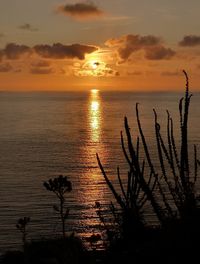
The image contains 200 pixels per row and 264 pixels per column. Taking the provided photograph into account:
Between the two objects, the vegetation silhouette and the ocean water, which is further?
the ocean water

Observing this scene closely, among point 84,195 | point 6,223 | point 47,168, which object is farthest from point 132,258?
point 47,168

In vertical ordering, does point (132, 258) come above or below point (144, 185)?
below

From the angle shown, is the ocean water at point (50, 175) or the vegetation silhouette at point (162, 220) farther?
the ocean water at point (50, 175)

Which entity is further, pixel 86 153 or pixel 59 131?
pixel 59 131

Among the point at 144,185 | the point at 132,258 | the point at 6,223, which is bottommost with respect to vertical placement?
the point at 6,223

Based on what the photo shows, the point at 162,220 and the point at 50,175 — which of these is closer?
the point at 162,220

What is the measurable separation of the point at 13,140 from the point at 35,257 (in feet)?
384

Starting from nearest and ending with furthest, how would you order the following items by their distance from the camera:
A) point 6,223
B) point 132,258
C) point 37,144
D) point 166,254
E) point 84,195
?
point 166,254
point 132,258
point 6,223
point 84,195
point 37,144

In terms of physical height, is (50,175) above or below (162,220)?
below

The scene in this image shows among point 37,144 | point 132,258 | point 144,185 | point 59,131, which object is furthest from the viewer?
point 59,131

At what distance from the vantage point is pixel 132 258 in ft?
29.0

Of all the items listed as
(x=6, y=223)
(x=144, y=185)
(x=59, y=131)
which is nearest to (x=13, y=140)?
(x=59, y=131)

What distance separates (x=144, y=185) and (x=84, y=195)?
195 ft

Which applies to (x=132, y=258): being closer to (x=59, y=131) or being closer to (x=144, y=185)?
(x=144, y=185)
